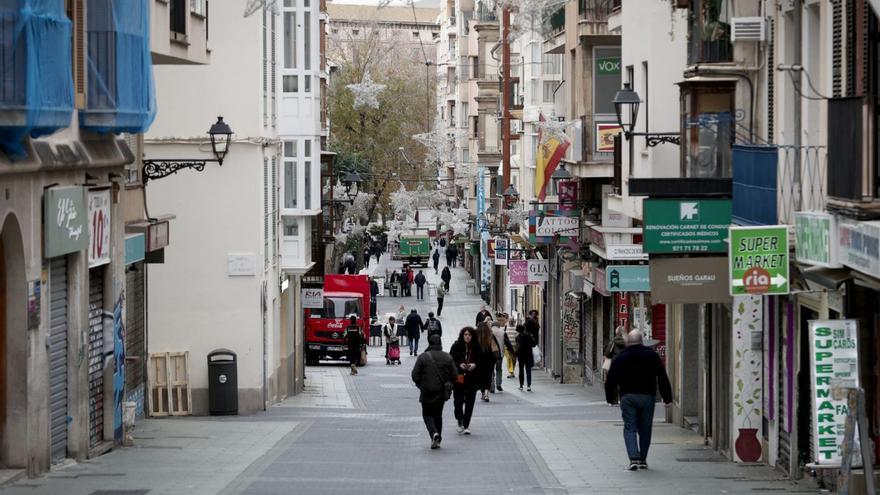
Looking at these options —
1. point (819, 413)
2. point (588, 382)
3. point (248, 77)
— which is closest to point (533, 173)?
point (588, 382)

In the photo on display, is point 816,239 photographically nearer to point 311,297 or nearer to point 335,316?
point 311,297

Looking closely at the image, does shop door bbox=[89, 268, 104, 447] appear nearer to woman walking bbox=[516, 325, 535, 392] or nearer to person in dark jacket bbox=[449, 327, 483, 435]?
person in dark jacket bbox=[449, 327, 483, 435]

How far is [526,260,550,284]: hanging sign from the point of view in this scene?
149 ft

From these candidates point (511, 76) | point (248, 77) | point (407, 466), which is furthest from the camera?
point (511, 76)

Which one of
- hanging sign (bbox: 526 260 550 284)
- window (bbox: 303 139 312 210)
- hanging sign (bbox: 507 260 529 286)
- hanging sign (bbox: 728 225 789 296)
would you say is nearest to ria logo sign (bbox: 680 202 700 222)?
hanging sign (bbox: 728 225 789 296)

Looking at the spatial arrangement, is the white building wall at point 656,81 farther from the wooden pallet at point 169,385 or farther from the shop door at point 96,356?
the shop door at point 96,356

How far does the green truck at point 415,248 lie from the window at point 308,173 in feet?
188

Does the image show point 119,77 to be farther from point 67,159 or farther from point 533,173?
point 533,173

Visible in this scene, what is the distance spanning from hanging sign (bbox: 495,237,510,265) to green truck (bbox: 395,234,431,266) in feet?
127

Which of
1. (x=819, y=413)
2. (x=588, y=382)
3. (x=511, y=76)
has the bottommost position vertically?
(x=588, y=382)

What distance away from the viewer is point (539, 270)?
45.6 meters

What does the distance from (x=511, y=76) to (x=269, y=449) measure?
43.0 m

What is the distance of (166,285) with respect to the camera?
3055cm

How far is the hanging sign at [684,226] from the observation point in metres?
19.2
